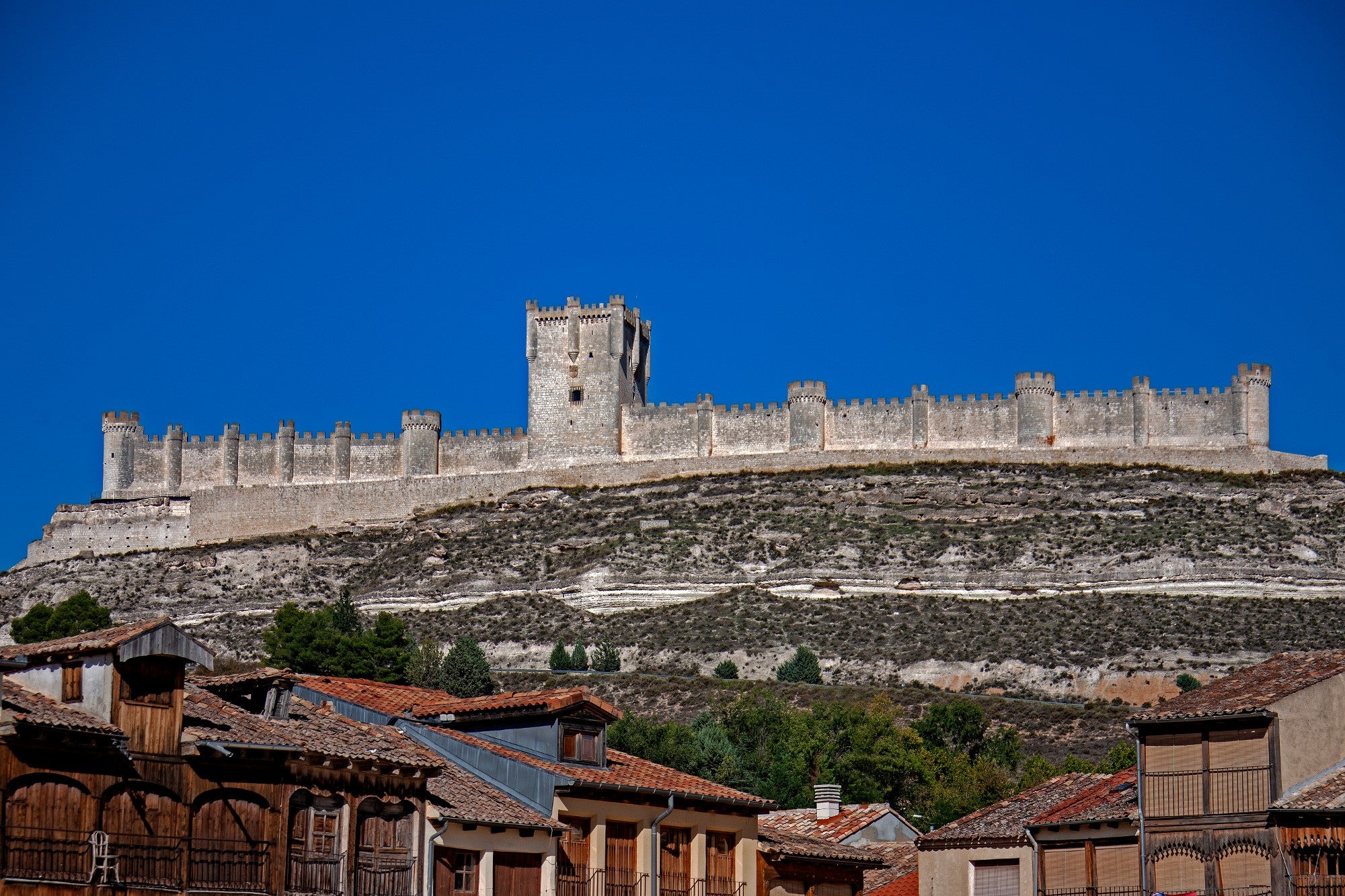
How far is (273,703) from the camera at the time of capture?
3350 centimetres

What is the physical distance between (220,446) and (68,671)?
90.8 meters

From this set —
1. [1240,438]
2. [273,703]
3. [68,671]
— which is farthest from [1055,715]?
[68,671]

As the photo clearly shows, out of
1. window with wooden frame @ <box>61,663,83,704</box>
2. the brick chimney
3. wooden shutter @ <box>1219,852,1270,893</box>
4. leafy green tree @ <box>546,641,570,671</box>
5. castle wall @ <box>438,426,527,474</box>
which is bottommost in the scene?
wooden shutter @ <box>1219,852,1270,893</box>

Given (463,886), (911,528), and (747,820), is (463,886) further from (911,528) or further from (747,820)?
(911,528)

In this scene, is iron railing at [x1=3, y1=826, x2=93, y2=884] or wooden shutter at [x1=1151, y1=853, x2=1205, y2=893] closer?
iron railing at [x1=3, y1=826, x2=93, y2=884]

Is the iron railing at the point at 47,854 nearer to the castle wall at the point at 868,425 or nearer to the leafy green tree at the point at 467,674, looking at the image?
the leafy green tree at the point at 467,674

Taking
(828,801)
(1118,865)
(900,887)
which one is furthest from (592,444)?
(1118,865)

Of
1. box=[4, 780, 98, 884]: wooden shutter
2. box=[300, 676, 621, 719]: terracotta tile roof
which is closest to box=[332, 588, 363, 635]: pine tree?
box=[300, 676, 621, 719]: terracotta tile roof

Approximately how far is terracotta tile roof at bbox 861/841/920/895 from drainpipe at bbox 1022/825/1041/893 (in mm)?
4729

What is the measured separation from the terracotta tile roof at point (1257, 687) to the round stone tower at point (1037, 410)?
71.8 meters

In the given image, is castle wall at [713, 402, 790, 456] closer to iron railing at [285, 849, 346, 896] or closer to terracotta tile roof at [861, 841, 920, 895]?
terracotta tile roof at [861, 841, 920, 895]

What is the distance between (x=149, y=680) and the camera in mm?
29562

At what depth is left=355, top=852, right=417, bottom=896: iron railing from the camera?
31594mm

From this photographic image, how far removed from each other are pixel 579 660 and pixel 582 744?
4869cm
